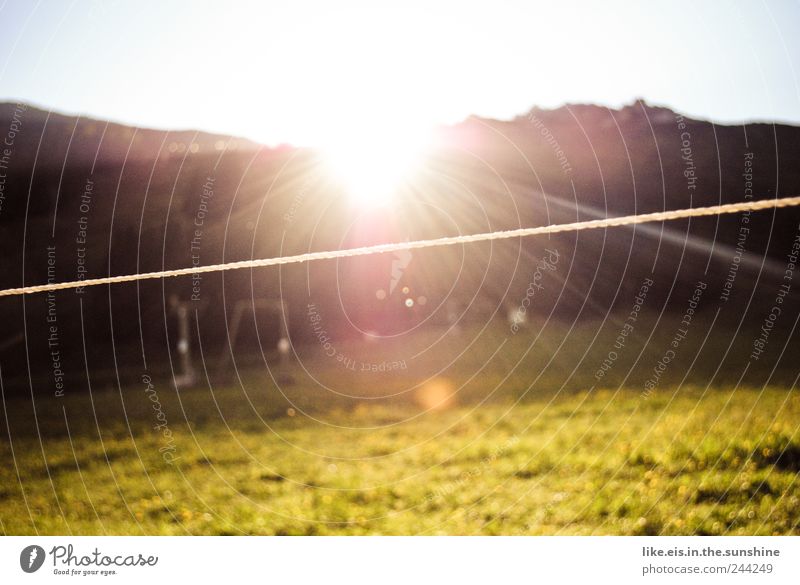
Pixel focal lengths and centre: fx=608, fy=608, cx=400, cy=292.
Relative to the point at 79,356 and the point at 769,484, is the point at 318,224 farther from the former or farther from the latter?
the point at 769,484

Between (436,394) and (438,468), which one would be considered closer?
(438,468)

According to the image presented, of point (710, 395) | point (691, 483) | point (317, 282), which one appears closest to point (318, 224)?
point (317, 282)

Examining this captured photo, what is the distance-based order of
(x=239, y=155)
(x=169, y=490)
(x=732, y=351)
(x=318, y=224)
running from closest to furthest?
(x=169, y=490), (x=732, y=351), (x=318, y=224), (x=239, y=155)

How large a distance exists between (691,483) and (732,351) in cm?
454

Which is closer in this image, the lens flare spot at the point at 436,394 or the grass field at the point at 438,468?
the grass field at the point at 438,468

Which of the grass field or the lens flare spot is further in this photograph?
the lens flare spot

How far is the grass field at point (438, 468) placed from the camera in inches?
126

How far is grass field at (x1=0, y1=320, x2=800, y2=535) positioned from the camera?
319cm

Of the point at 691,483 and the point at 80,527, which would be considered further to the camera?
the point at 80,527

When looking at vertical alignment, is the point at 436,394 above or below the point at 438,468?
below

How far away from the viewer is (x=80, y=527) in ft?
11.7

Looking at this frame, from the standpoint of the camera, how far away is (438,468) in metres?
4.04

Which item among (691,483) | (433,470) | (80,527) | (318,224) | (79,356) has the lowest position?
(79,356)

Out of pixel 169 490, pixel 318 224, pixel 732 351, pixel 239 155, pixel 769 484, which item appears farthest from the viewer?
pixel 239 155
